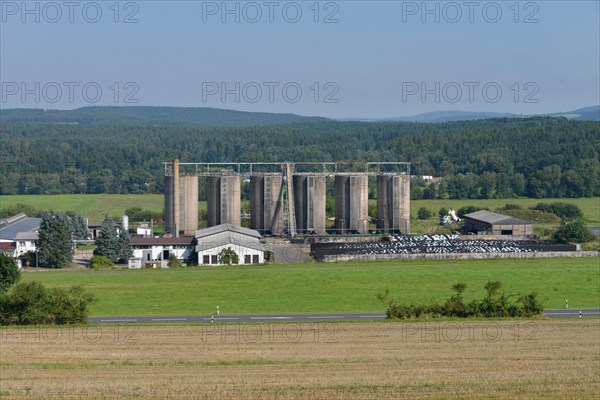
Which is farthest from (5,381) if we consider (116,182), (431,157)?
(431,157)

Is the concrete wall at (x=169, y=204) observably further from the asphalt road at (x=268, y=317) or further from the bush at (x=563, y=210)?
the asphalt road at (x=268, y=317)

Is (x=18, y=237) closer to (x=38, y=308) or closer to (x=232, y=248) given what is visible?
(x=232, y=248)

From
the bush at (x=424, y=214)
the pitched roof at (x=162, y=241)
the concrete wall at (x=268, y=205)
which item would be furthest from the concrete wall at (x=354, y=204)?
the bush at (x=424, y=214)

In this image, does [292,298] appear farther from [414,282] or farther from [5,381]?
[5,381]

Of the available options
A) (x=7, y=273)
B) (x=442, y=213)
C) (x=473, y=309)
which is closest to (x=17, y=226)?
(x=7, y=273)

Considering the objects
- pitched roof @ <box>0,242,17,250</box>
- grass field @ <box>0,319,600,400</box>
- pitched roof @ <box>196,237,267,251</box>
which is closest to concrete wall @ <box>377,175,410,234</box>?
pitched roof @ <box>196,237,267,251</box>

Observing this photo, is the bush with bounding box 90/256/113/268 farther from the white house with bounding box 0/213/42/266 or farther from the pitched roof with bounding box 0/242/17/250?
the pitched roof with bounding box 0/242/17/250
